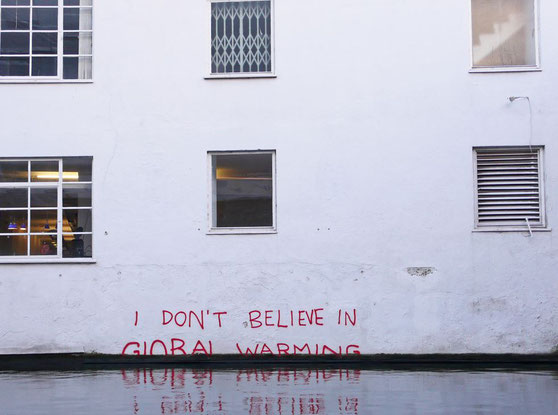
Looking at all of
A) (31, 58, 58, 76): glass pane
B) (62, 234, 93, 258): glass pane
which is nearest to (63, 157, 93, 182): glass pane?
(62, 234, 93, 258): glass pane

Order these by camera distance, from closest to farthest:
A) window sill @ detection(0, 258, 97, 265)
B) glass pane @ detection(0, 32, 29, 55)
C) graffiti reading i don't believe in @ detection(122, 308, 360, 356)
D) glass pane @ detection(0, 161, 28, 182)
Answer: graffiti reading i don't believe in @ detection(122, 308, 360, 356)
window sill @ detection(0, 258, 97, 265)
glass pane @ detection(0, 161, 28, 182)
glass pane @ detection(0, 32, 29, 55)

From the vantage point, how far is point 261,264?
1464 centimetres

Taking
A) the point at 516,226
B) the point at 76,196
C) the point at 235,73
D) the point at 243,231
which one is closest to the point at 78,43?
the point at 76,196

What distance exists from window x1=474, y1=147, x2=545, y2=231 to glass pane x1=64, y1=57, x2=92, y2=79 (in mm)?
6653

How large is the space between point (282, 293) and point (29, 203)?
4.47m

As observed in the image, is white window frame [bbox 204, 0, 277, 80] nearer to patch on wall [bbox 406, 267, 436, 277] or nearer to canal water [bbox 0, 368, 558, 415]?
patch on wall [bbox 406, 267, 436, 277]

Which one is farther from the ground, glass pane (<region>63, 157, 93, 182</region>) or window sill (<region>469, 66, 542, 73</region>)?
window sill (<region>469, 66, 542, 73</region>)

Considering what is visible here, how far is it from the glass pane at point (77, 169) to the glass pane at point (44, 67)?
5.04ft

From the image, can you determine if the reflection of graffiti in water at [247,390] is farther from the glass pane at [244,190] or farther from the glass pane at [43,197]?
the glass pane at [43,197]

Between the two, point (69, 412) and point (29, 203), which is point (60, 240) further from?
point (69, 412)

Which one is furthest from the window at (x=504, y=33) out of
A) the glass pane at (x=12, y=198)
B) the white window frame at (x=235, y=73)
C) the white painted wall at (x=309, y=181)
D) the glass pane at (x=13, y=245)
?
the glass pane at (x=13, y=245)

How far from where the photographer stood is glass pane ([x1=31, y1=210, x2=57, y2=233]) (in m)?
14.9

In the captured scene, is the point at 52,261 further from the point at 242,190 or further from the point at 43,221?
the point at 242,190

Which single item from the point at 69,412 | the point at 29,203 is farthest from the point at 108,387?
the point at 29,203
